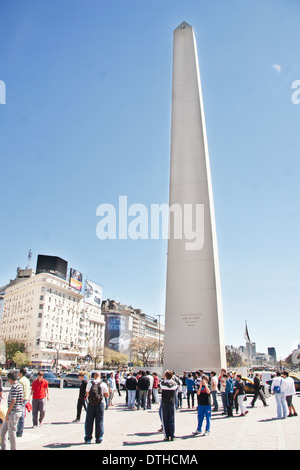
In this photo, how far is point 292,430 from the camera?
871 centimetres

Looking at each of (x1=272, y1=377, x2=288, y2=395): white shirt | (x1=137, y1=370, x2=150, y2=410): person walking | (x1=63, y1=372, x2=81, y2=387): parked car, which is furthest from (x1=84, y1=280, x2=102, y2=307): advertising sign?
(x1=272, y1=377, x2=288, y2=395): white shirt

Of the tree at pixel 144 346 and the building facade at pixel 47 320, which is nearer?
the building facade at pixel 47 320

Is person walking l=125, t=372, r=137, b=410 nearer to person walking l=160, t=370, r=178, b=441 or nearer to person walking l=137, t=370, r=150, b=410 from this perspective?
person walking l=137, t=370, r=150, b=410

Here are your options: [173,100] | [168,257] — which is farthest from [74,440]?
[173,100]

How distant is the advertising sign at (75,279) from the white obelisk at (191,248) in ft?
217

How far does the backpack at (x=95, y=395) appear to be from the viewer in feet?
24.5

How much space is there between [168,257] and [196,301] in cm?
408

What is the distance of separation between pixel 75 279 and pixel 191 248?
69307mm

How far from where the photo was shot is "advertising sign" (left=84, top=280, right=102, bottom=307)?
97.2m

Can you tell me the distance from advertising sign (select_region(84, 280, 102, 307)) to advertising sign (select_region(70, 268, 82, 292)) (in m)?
3.14

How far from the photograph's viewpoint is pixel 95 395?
7.50 meters

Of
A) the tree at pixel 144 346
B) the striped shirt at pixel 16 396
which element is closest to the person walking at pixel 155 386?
the striped shirt at pixel 16 396

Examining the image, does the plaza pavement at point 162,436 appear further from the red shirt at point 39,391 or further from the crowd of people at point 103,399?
the red shirt at point 39,391

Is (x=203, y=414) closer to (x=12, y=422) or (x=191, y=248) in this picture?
(x=12, y=422)
